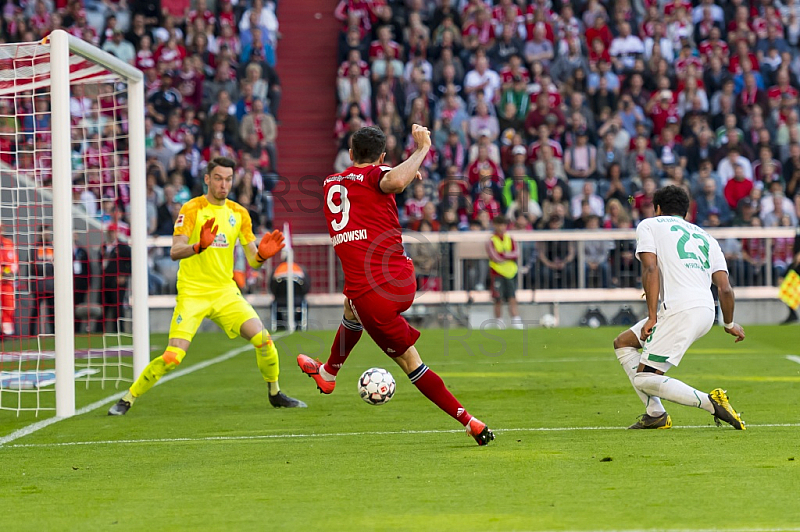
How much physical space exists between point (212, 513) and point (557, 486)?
5.74 ft

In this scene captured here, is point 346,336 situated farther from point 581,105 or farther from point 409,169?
point 581,105

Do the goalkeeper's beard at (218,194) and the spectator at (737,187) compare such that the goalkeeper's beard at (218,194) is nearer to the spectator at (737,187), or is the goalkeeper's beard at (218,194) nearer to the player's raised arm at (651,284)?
the player's raised arm at (651,284)

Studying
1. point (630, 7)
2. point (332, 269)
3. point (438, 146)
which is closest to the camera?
point (332, 269)

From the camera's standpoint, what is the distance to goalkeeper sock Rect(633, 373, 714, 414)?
7914 mm

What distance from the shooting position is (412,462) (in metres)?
6.94

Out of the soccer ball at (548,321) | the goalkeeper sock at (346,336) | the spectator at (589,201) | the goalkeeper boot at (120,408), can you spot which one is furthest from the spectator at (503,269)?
the goalkeeper sock at (346,336)

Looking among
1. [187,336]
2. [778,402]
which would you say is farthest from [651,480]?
[187,336]

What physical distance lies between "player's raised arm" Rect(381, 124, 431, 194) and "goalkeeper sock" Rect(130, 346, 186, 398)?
3.10 meters

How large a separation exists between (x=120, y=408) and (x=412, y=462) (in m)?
3.75

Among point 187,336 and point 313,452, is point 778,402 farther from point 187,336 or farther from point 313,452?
point 187,336

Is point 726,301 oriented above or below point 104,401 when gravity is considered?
above

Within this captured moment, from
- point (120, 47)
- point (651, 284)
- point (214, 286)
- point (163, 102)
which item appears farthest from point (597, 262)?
point (651, 284)

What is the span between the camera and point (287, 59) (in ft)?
85.7

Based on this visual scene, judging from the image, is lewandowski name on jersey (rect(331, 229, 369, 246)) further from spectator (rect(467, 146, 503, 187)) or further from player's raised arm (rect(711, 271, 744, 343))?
spectator (rect(467, 146, 503, 187))
